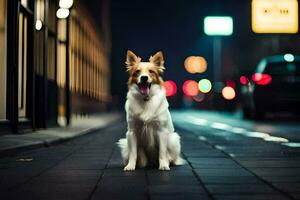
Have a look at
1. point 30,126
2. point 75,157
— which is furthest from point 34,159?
point 30,126

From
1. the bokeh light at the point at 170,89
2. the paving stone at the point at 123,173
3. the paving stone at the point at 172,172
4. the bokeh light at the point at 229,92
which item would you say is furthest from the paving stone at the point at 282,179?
the bokeh light at the point at 170,89

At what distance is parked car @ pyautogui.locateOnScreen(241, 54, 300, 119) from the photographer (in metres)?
22.1

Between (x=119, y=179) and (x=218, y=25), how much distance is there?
191 feet

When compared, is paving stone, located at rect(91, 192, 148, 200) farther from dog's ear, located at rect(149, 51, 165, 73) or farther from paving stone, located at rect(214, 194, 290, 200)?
dog's ear, located at rect(149, 51, 165, 73)

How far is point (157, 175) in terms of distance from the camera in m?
8.01

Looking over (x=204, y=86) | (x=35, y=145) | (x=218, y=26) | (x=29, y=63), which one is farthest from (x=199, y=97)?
(x=35, y=145)

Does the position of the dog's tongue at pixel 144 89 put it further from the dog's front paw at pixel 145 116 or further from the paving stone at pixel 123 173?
the paving stone at pixel 123 173

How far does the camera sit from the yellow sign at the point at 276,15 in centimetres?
4466

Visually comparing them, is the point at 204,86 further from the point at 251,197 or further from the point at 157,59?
the point at 251,197

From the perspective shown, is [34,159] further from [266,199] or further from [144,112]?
[266,199]

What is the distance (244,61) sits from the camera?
195 feet

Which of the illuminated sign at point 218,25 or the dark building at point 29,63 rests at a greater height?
the illuminated sign at point 218,25

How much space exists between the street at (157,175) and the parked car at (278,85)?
971cm

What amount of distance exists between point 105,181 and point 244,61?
52810mm
